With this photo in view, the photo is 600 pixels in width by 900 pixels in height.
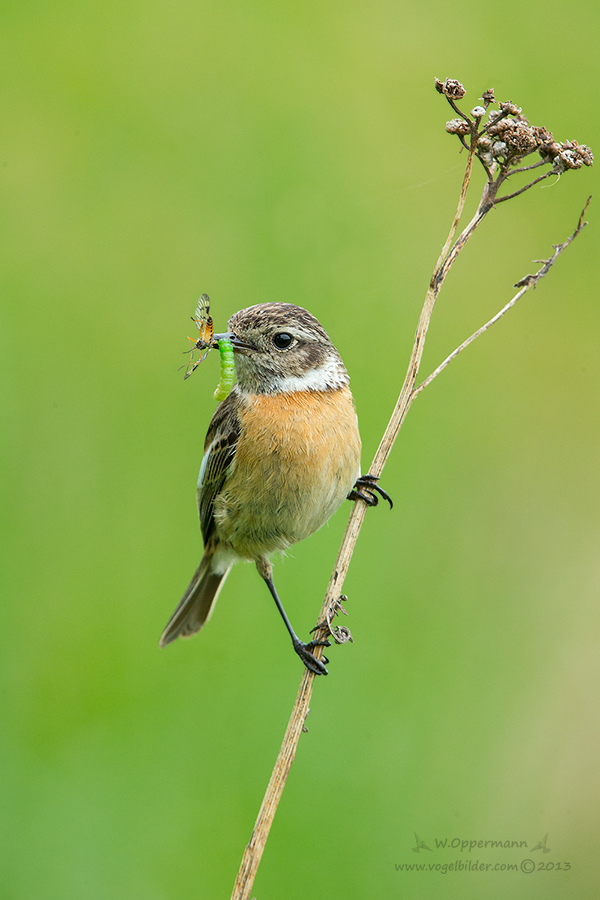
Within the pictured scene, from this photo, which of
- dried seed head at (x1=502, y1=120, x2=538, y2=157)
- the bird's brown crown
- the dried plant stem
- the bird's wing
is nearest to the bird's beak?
the bird's brown crown

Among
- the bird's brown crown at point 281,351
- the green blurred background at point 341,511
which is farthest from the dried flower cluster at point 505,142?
the green blurred background at point 341,511

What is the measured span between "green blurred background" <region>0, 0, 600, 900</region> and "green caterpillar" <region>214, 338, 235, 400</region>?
54.5 inches

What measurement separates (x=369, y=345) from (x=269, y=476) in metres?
2.29

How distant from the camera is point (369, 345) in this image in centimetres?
673

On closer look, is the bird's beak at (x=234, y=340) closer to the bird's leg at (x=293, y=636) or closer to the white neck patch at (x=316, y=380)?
the white neck patch at (x=316, y=380)

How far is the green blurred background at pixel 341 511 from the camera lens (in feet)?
16.8

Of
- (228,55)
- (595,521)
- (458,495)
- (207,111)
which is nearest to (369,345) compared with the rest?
(458,495)

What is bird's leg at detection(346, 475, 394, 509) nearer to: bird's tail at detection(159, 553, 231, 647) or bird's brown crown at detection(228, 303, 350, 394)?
bird's brown crown at detection(228, 303, 350, 394)

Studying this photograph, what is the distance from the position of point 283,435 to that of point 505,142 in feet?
5.64

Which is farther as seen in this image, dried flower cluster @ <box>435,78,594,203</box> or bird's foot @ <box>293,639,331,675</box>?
bird's foot @ <box>293,639,331,675</box>

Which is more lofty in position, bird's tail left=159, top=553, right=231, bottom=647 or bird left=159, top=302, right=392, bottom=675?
bird left=159, top=302, right=392, bottom=675

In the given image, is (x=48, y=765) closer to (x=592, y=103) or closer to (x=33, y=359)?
(x=33, y=359)

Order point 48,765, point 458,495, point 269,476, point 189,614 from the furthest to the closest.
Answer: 1. point 458,495
2. point 189,614
3. point 48,765
4. point 269,476

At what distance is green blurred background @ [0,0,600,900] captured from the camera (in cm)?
512
